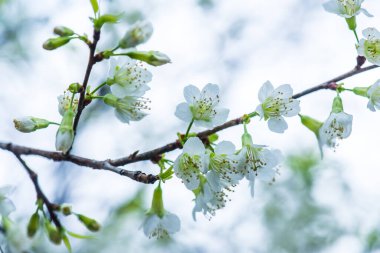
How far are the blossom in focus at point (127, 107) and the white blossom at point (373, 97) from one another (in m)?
0.73

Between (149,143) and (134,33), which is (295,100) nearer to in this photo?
(134,33)

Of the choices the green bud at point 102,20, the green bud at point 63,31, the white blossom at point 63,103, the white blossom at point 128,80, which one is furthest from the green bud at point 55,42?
the white blossom at point 63,103

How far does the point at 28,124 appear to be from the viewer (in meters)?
1.70

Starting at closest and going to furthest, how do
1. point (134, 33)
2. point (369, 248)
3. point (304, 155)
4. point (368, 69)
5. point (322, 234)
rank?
point (134, 33), point (368, 69), point (369, 248), point (304, 155), point (322, 234)

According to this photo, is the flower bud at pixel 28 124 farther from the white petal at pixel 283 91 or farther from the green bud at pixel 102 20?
the white petal at pixel 283 91

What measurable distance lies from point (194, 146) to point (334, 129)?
589mm

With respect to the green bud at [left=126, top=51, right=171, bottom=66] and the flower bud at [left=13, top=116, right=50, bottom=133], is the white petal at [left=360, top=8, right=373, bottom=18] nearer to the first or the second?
the green bud at [left=126, top=51, right=171, bottom=66]

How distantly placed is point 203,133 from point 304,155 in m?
3.32

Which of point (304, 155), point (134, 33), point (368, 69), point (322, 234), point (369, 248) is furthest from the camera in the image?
point (322, 234)

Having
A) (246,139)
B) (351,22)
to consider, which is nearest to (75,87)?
(246,139)

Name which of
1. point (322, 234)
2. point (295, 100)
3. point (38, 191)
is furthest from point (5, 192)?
point (322, 234)

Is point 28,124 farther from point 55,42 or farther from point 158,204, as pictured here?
point 158,204

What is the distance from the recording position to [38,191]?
5.04ft

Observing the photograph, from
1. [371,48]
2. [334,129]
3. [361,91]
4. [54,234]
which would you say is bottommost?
[54,234]
